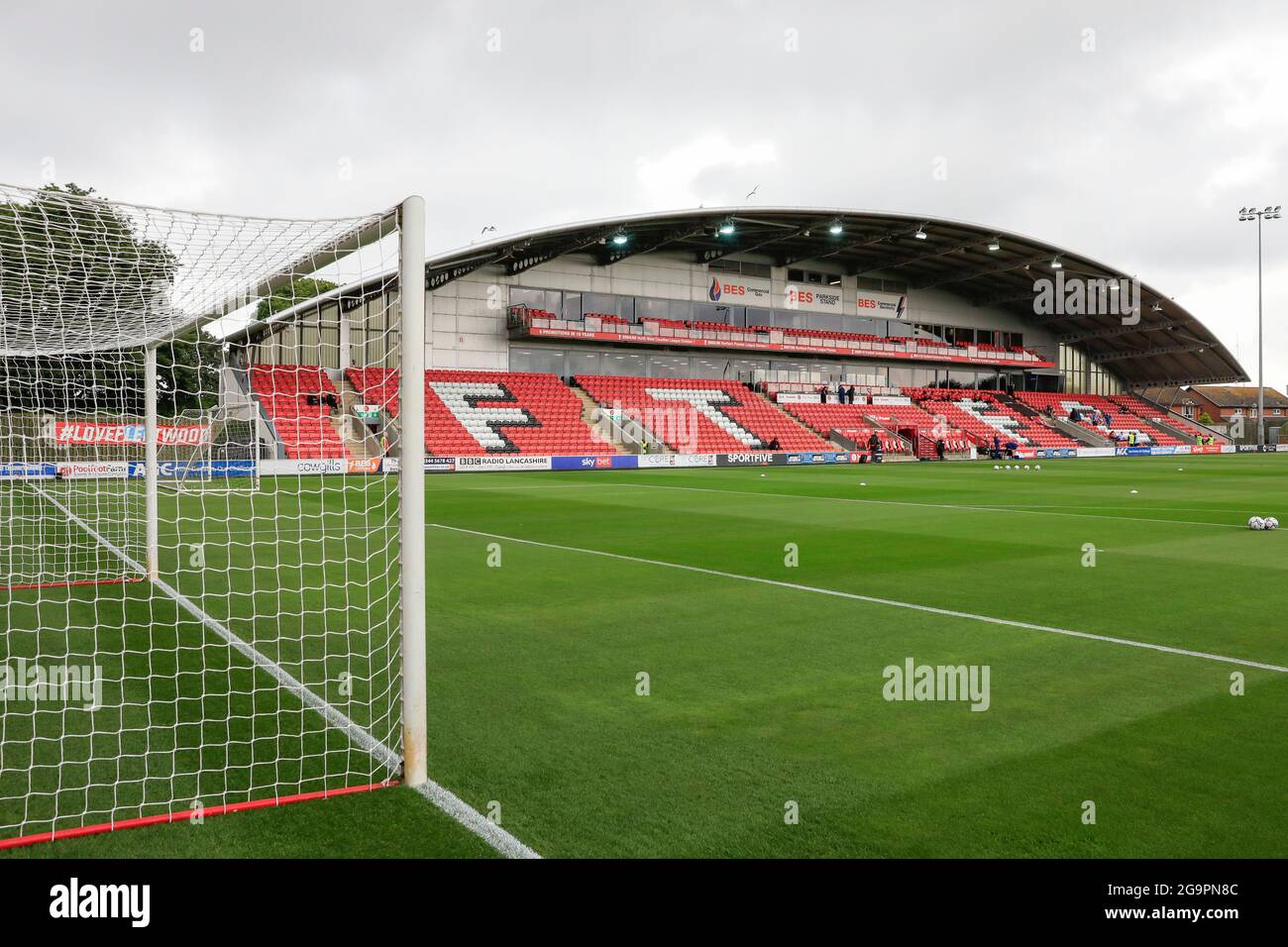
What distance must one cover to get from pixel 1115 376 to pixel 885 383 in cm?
2180

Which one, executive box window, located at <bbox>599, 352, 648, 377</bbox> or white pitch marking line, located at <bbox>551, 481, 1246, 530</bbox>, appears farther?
executive box window, located at <bbox>599, 352, 648, 377</bbox>

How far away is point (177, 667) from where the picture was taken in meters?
5.85

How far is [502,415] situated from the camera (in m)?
37.3

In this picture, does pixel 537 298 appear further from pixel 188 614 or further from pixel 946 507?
pixel 188 614

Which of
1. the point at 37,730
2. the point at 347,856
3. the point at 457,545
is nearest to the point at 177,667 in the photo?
the point at 37,730

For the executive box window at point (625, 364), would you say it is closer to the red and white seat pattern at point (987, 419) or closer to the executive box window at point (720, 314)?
the executive box window at point (720, 314)

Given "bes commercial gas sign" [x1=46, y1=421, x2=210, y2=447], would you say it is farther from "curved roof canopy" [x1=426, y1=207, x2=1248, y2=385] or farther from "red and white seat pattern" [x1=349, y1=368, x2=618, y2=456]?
"curved roof canopy" [x1=426, y1=207, x2=1248, y2=385]

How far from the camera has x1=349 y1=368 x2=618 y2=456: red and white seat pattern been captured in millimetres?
34781

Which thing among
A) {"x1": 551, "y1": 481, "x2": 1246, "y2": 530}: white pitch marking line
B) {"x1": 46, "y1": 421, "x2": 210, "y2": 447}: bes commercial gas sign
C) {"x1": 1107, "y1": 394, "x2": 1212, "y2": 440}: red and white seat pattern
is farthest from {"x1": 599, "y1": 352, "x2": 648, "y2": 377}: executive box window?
{"x1": 1107, "y1": 394, "x2": 1212, "y2": 440}: red and white seat pattern

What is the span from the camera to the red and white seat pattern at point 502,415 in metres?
34.8

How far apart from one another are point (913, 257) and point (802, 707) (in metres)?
46.0

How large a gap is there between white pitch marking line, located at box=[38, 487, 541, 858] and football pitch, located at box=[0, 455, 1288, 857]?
75mm

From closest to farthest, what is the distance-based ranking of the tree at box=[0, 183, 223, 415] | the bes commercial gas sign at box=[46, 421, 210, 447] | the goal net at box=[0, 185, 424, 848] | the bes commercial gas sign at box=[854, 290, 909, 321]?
the goal net at box=[0, 185, 424, 848] < the tree at box=[0, 183, 223, 415] < the bes commercial gas sign at box=[46, 421, 210, 447] < the bes commercial gas sign at box=[854, 290, 909, 321]

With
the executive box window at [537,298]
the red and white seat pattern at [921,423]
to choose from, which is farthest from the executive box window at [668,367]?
the red and white seat pattern at [921,423]
